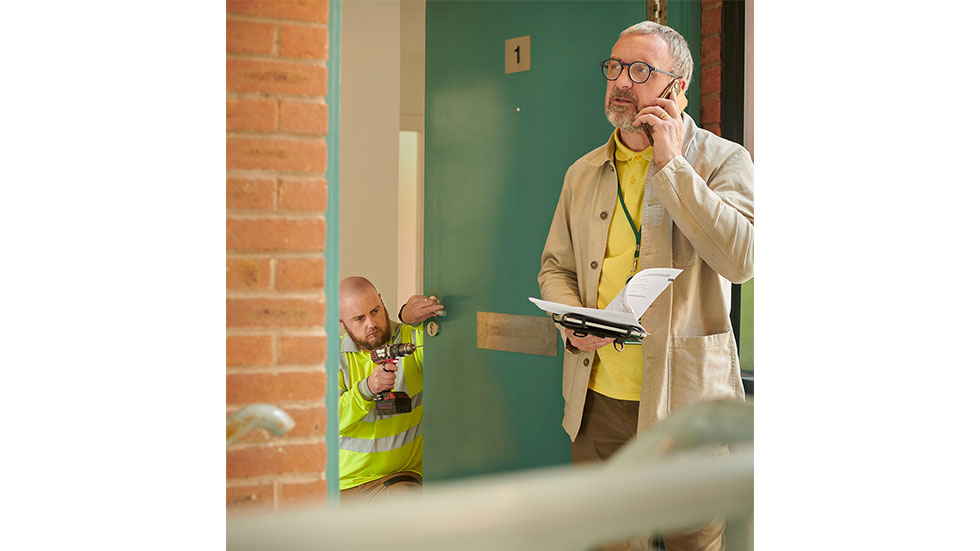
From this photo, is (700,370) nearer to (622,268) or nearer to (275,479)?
(622,268)

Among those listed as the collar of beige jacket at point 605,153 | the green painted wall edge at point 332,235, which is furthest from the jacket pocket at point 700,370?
the green painted wall edge at point 332,235

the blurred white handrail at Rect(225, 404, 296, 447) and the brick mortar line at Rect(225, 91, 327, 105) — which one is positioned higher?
the brick mortar line at Rect(225, 91, 327, 105)

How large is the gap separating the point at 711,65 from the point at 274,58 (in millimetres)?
639

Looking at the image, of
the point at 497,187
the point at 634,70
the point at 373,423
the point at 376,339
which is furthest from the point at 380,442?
the point at 634,70

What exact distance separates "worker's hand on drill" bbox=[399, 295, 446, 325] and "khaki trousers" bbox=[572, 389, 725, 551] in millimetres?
263

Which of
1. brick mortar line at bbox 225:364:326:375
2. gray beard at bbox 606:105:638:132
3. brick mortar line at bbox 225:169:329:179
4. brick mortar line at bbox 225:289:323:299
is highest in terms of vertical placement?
gray beard at bbox 606:105:638:132

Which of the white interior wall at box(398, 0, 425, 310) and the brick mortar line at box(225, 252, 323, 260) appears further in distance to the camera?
the white interior wall at box(398, 0, 425, 310)

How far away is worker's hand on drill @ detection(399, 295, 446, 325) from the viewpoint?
3.05 ft

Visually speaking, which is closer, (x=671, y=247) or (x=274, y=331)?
(x=274, y=331)

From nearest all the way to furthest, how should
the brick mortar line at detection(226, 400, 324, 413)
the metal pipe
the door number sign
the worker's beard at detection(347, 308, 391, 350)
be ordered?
the metal pipe → the brick mortar line at detection(226, 400, 324, 413) → the worker's beard at detection(347, 308, 391, 350) → the door number sign

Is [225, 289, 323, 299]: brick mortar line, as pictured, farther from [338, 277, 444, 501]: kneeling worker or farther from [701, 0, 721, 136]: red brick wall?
[701, 0, 721, 136]: red brick wall

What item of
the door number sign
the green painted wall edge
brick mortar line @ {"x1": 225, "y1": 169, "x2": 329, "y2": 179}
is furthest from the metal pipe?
the door number sign

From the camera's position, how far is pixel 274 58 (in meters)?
0.73
